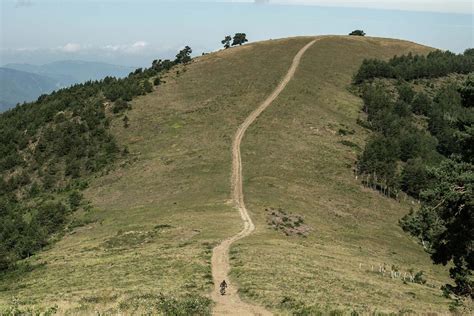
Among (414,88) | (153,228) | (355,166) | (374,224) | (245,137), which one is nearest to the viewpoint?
(153,228)

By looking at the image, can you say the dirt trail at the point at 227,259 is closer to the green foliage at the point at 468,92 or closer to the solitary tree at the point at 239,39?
the green foliage at the point at 468,92

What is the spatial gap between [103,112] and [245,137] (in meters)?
34.7

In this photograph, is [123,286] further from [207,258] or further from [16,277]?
[16,277]

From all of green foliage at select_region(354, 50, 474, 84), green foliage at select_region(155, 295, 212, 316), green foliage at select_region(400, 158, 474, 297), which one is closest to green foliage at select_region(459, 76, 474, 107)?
green foliage at select_region(400, 158, 474, 297)

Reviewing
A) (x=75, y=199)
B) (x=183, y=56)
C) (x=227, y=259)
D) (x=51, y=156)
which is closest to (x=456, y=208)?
(x=227, y=259)

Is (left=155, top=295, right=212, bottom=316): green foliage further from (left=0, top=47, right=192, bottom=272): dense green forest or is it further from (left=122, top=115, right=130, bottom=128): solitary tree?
(left=122, top=115, right=130, bottom=128): solitary tree

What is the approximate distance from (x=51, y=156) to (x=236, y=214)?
159 ft

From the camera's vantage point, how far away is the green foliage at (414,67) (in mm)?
112562

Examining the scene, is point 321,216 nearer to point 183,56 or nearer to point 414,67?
point 414,67

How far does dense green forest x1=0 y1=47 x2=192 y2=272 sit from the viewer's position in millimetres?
51028

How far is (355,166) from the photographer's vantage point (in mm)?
66875

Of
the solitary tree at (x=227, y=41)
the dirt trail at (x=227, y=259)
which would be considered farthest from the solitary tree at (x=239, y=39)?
the dirt trail at (x=227, y=259)

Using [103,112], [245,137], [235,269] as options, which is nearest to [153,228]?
[235,269]

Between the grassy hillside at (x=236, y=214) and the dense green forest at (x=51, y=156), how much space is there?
3503 mm
